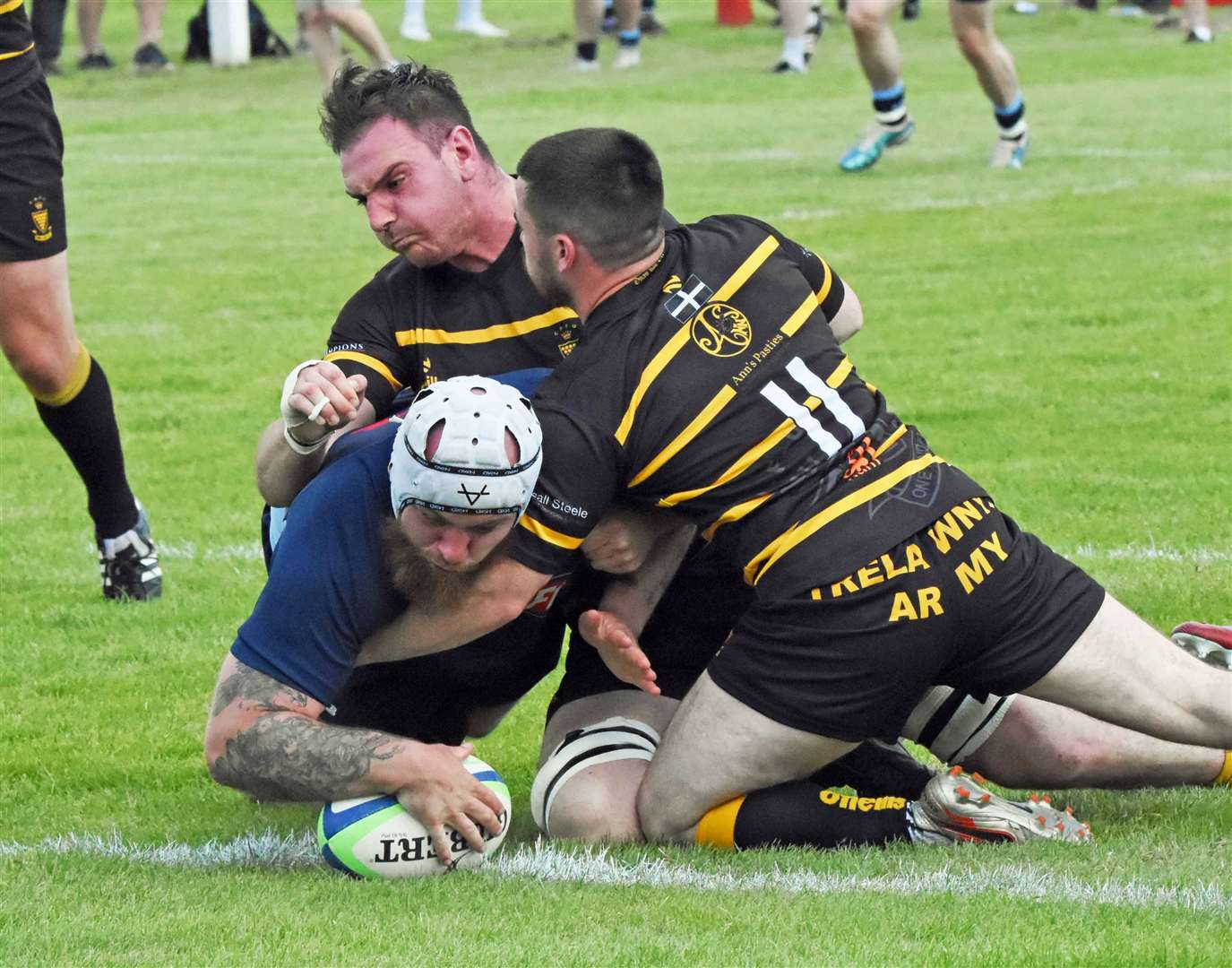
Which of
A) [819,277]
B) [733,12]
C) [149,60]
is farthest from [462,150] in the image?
[733,12]

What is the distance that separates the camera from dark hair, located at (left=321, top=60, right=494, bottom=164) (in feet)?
17.5

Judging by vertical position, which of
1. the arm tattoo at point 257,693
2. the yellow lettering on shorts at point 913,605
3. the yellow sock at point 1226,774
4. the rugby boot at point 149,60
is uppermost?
the yellow lettering on shorts at point 913,605

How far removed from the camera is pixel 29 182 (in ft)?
20.9

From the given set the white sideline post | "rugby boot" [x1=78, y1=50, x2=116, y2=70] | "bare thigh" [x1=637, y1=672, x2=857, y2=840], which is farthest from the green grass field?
the white sideline post

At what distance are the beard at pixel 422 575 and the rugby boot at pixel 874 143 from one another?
11.5m

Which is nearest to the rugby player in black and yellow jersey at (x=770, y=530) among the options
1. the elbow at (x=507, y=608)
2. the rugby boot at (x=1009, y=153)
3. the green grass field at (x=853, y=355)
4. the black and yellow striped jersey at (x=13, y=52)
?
the elbow at (x=507, y=608)

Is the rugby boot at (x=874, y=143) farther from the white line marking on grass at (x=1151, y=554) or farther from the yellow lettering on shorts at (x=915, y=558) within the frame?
the yellow lettering on shorts at (x=915, y=558)

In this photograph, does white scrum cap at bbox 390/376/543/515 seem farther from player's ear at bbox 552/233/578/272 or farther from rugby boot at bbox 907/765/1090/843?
rugby boot at bbox 907/765/1090/843

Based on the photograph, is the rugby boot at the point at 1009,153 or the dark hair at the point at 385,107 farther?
the rugby boot at the point at 1009,153

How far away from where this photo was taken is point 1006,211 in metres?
13.5

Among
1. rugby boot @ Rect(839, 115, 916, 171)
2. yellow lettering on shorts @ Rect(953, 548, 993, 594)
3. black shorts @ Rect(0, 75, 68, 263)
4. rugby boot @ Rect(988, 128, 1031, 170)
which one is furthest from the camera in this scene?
rugby boot @ Rect(839, 115, 916, 171)

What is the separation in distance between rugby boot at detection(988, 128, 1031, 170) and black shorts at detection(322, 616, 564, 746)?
35.8 feet

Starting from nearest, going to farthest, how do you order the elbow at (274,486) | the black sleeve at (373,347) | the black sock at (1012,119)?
the elbow at (274,486), the black sleeve at (373,347), the black sock at (1012,119)

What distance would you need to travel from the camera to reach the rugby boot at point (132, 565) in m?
6.85
